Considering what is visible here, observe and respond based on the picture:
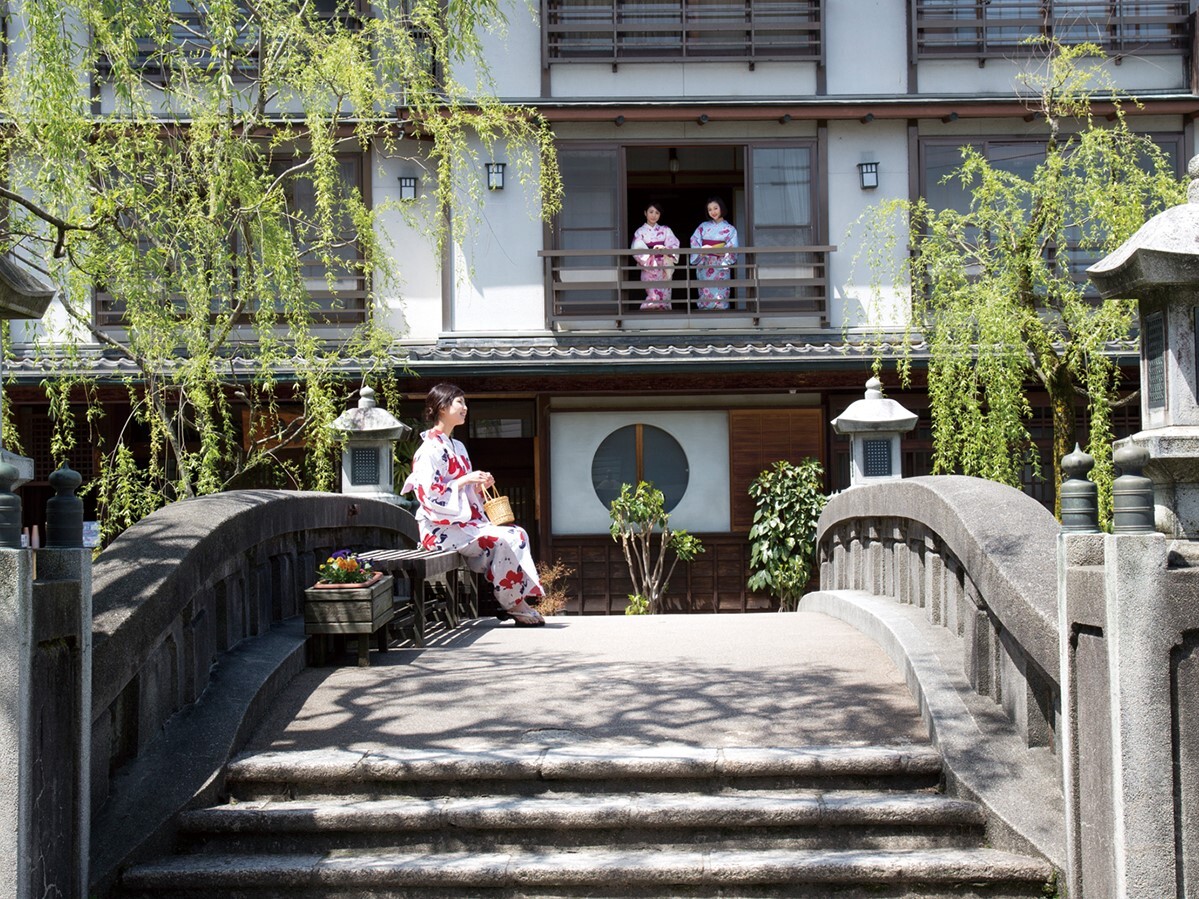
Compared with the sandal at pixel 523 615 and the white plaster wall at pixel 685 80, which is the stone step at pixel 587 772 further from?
the white plaster wall at pixel 685 80

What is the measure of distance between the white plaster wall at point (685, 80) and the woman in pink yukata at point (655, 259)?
5.01ft

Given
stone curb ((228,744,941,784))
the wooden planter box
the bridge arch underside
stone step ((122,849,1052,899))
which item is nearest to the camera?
stone step ((122,849,1052,899))

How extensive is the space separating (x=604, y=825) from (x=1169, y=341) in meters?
2.79

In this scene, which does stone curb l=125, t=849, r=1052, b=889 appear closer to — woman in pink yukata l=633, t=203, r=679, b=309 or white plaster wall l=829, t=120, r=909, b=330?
woman in pink yukata l=633, t=203, r=679, b=309

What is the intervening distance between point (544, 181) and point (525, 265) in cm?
547

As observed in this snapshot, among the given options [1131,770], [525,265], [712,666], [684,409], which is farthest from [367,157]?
[1131,770]

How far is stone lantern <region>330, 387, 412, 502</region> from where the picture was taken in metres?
11.3

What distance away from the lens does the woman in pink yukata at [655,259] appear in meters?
16.6

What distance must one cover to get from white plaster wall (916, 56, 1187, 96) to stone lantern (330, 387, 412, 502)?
9.00m

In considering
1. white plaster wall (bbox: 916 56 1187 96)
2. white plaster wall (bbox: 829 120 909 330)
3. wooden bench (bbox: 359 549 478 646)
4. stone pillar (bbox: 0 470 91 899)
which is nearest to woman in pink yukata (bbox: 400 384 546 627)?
wooden bench (bbox: 359 549 478 646)

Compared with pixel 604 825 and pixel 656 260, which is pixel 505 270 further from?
pixel 604 825

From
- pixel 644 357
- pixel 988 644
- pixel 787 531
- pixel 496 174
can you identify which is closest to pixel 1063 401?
pixel 644 357

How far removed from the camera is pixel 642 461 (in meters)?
16.7

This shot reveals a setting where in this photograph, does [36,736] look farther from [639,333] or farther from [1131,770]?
[639,333]
